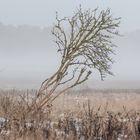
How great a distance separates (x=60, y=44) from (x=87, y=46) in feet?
3.13

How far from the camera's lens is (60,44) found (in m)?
17.7

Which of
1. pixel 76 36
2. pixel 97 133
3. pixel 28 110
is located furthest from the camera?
pixel 76 36

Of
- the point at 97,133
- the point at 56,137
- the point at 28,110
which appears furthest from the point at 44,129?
the point at 28,110

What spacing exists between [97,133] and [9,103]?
5.92 metres

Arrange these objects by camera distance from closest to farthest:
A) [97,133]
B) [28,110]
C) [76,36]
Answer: [97,133], [28,110], [76,36]

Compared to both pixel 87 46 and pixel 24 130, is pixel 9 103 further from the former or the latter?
pixel 24 130

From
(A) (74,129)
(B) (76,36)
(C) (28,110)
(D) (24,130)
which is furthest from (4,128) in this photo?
(B) (76,36)

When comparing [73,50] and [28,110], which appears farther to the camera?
[73,50]

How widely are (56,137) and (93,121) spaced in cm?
75

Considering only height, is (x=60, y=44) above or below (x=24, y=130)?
above

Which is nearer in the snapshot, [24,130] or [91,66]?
[24,130]

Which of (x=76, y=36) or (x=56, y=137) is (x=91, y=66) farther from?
(x=56, y=137)

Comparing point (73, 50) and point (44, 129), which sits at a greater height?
point (73, 50)

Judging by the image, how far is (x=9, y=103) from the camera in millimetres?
15609
